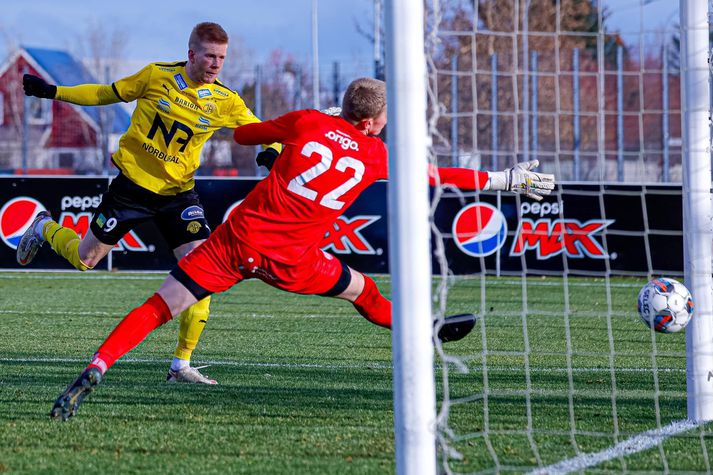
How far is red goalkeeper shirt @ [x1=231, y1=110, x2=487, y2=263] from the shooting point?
504cm

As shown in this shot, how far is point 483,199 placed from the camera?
14555 mm

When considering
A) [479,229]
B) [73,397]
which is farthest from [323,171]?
[479,229]

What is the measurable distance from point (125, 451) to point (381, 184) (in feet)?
34.3

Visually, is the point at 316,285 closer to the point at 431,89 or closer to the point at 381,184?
the point at 431,89

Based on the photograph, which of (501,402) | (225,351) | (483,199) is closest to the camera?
(501,402)

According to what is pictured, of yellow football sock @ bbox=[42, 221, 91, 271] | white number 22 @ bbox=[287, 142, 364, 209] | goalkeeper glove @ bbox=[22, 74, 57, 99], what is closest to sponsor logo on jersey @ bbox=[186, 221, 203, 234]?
yellow football sock @ bbox=[42, 221, 91, 271]

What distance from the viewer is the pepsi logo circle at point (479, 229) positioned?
14492 mm

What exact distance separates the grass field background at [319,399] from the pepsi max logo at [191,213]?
103 cm

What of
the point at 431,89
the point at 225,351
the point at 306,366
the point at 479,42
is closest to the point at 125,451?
the point at 431,89

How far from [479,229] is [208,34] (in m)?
8.51

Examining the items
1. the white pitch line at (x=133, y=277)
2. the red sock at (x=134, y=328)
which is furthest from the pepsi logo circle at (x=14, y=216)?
the red sock at (x=134, y=328)

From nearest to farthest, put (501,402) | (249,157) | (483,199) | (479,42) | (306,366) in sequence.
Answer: (501,402) → (306,366) → (483,199) → (479,42) → (249,157)

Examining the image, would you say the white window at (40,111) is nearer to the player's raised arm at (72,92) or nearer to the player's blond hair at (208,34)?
the player's raised arm at (72,92)

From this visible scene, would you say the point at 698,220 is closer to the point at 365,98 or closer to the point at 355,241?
the point at 365,98
